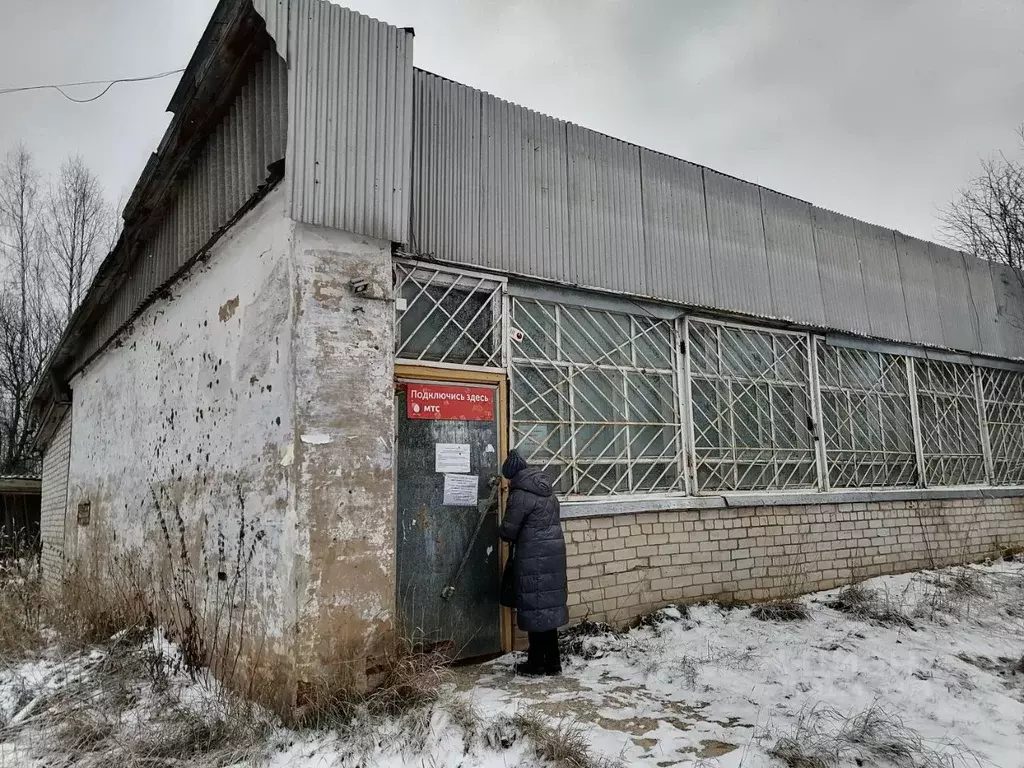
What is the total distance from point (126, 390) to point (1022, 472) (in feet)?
42.9

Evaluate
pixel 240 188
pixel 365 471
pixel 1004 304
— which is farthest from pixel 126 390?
pixel 1004 304

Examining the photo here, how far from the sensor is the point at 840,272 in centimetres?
875

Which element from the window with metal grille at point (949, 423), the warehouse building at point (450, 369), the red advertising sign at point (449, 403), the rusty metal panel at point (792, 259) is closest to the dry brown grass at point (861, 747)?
the warehouse building at point (450, 369)

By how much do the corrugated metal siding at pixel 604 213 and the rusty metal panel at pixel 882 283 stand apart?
4129mm

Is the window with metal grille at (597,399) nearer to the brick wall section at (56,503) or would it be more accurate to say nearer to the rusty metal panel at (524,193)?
the rusty metal panel at (524,193)

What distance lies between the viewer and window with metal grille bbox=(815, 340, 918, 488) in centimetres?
831

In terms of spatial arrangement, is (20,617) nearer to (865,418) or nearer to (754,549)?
(754,549)

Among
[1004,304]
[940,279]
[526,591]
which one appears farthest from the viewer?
[1004,304]

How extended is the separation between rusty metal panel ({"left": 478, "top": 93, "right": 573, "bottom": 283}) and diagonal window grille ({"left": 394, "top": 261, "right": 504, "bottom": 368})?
0.30 m

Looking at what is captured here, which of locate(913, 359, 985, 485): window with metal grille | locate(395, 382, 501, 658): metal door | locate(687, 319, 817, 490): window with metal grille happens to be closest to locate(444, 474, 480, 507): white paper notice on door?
locate(395, 382, 501, 658): metal door

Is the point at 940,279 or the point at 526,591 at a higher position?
the point at 940,279

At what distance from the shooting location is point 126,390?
783 cm

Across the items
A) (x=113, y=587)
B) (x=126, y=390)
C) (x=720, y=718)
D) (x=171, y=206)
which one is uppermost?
(x=171, y=206)

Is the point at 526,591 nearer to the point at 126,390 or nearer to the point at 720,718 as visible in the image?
the point at 720,718
